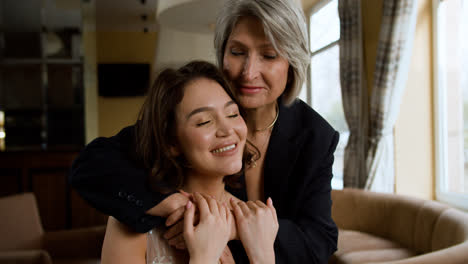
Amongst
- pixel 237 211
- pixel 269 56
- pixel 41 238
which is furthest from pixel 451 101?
pixel 41 238

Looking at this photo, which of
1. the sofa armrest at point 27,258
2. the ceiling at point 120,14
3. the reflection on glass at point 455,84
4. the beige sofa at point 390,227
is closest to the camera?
the ceiling at point 120,14

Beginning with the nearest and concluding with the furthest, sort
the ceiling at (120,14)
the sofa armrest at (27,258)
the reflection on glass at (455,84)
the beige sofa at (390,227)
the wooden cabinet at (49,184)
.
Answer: the ceiling at (120,14) < the sofa armrest at (27,258) < the beige sofa at (390,227) < the reflection on glass at (455,84) < the wooden cabinet at (49,184)

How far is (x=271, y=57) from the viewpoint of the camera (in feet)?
2.22

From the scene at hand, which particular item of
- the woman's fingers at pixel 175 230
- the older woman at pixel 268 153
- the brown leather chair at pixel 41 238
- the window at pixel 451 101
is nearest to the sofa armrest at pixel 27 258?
the brown leather chair at pixel 41 238

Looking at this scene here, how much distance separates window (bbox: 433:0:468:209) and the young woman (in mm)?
1695

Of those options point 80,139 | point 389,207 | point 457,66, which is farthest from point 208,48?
point 80,139

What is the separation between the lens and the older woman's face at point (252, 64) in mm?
663

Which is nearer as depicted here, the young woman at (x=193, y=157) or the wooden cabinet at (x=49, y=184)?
the young woman at (x=193, y=157)

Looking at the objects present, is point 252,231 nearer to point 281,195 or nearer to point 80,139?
point 281,195

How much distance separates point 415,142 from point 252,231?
172 cm

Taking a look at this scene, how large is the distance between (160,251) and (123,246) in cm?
6

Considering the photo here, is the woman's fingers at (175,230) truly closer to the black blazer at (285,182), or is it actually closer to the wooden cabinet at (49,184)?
the black blazer at (285,182)

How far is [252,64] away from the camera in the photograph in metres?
0.66

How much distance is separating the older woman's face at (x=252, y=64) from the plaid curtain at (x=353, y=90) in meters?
0.17
